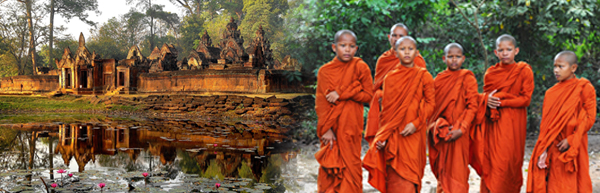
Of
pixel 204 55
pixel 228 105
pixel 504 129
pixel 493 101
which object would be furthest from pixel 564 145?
pixel 204 55

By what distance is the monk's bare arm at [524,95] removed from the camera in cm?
317

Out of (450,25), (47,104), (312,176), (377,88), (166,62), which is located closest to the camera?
(377,88)

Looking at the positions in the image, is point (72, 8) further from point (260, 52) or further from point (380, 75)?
point (380, 75)

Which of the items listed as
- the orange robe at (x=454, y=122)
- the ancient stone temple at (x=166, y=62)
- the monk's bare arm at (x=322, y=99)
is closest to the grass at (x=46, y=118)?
the ancient stone temple at (x=166, y=62)

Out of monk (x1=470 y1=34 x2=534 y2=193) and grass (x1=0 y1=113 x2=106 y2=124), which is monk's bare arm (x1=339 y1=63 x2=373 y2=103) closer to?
monk (x1=470 y1=34 x2=534 y2=193)

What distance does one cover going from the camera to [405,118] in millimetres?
2814

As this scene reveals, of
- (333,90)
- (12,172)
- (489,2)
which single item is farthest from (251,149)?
(489,2)

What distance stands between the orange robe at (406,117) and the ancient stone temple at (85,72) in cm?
1670

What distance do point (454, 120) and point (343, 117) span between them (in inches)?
34.3

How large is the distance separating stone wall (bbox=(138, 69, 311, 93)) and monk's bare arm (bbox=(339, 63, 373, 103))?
5917mm

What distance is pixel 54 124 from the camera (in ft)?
33.9

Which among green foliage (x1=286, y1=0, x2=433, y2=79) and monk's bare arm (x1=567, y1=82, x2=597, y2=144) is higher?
green foliage (x1=286, y1=0, x2=433, y2=79)

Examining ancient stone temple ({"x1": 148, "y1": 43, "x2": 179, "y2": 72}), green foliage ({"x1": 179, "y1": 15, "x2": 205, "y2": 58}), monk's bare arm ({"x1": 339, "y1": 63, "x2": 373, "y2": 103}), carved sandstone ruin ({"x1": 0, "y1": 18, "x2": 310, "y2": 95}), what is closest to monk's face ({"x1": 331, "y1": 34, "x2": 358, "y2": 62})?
monk's bare arm ({"x1": 339, "y1": 63, "x2": 373, "y2": 103})

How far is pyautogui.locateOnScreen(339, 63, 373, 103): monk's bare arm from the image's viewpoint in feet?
9.22
